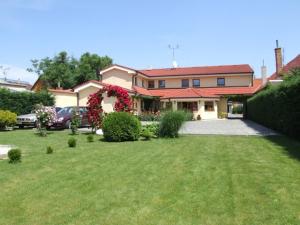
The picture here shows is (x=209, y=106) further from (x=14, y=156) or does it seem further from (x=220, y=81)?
(x=14, y=156)

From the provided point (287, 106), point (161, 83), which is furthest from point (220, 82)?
point (287, 106)

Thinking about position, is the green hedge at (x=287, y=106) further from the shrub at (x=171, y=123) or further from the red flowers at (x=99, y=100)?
the red flowers at (x=99, y=100)

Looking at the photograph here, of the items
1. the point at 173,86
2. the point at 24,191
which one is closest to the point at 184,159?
the point at 24,191

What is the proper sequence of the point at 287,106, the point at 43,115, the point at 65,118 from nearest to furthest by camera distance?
the point at 287,106 → the point at 43,115 → the point at 65,118

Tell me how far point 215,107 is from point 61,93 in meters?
18.8

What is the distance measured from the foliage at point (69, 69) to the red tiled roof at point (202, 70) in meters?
13.5

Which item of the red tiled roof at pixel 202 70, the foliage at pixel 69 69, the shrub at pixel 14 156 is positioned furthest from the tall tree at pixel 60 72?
the shrub at pixel 14 156

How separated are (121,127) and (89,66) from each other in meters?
44.3

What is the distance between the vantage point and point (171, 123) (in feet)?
55.9

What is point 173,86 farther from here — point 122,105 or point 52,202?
point 52,202

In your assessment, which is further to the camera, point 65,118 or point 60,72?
point 60,72

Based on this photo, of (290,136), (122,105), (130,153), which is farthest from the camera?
(122,105)

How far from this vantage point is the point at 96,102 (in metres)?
19.9

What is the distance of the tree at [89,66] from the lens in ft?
190
